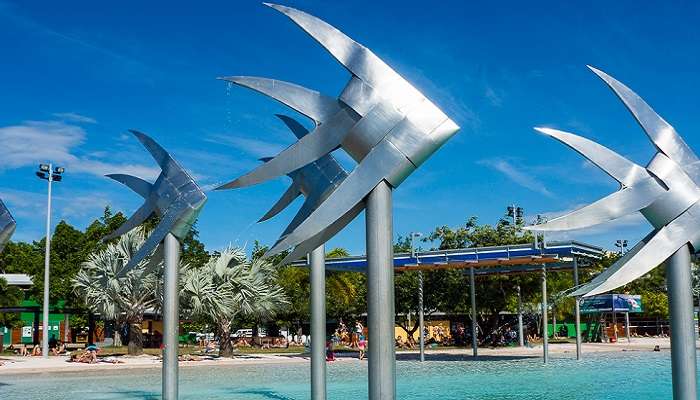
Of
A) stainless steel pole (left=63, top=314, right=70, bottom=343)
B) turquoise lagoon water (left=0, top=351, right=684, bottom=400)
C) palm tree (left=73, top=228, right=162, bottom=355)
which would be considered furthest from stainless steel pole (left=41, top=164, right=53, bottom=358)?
stainless steel pole (left=63, top=314, right=70, bottom=343)

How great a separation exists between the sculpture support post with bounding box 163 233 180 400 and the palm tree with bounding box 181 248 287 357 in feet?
64.0

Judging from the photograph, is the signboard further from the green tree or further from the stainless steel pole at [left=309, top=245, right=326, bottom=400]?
the stainless steel pole at [left=309, top=245, right=326, bottom=400]

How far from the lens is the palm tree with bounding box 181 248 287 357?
3456cm

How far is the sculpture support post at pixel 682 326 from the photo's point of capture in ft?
29.5

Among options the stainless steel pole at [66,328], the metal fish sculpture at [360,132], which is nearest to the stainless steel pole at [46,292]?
the stainless steel pole at [66,328]

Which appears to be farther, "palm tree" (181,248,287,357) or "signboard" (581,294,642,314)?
"signboard" (581,294,642,314)

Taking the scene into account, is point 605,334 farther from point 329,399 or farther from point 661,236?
point 661,236

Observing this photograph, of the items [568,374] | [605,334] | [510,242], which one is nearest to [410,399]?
[568,374]

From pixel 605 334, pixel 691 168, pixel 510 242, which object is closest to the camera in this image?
pixel 691 168

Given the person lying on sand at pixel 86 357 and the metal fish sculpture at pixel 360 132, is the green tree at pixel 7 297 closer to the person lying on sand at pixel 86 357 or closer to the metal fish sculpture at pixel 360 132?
the person lying on sand at pixel 86 357

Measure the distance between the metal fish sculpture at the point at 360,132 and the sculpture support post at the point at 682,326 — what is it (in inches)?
118

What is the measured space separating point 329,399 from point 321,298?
4.26 meters

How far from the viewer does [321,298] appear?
46.3ft

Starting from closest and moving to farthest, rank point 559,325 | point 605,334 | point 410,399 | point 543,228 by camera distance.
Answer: point 543,228
point 410,399
point 605,334
point 559,325
